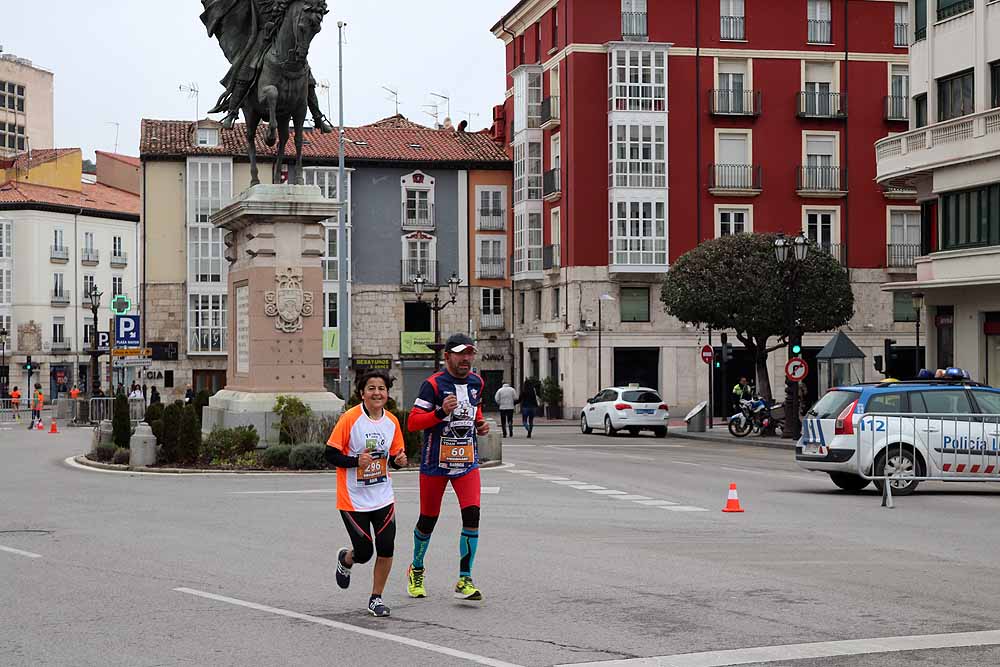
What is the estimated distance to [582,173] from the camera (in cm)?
5991

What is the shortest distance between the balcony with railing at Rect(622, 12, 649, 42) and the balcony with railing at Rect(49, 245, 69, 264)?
156 ft

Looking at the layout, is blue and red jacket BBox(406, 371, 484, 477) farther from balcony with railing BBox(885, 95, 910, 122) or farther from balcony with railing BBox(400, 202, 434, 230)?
balcony with railing BBox(400, 202, 434, 230)

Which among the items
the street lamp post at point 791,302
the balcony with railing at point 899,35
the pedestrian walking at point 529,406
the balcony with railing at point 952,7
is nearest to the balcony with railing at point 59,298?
the balcony with railing at point 899,35

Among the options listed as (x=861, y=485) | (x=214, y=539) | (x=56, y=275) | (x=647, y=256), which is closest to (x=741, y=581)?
(x=214, y=539)

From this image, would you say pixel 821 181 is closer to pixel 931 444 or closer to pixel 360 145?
pixel 360 145

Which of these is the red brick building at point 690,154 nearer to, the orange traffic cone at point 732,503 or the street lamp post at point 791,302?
the street lamp post at point 791,302

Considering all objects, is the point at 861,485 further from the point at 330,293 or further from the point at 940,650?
the point at 330,293

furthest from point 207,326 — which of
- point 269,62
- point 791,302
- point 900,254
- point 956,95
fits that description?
point 269,62

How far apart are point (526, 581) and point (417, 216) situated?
189 ft

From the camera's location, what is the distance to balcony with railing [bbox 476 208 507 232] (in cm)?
6888

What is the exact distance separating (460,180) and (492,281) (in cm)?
487

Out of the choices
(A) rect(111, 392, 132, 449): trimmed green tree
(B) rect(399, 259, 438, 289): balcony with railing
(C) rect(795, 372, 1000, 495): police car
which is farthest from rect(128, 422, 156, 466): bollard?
(B) rect(399, 259, 438, 289): balcony with railing

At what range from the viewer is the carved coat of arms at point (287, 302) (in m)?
25.3

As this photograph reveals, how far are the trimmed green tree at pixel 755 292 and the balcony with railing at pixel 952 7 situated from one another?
854cm
